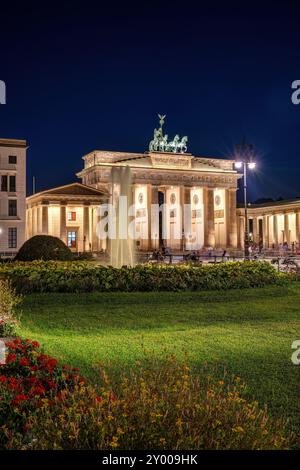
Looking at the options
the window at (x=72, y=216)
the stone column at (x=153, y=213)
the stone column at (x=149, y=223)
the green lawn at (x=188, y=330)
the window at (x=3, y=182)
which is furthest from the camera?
the stone column at (x=153, y=213)

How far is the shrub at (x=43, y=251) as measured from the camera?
3145 centimetres

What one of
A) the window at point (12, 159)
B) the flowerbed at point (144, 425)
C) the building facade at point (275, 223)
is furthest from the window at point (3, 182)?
the flowerbed at point (144, 425)

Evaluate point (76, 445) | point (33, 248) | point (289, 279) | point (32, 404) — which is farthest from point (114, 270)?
point (76, 445)

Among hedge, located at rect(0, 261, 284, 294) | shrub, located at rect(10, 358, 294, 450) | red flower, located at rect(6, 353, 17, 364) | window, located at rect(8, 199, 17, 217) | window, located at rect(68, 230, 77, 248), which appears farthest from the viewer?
window, located at rect(68, 230, 77, 248)

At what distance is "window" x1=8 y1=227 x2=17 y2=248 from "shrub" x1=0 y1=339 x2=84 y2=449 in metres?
55.3

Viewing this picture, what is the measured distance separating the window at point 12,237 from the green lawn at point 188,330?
46.2 meters

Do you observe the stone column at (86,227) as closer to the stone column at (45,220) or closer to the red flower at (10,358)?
the stone column at (45,220)

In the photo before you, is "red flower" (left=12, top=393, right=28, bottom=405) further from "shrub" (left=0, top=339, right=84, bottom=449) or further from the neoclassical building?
the neoclassical building

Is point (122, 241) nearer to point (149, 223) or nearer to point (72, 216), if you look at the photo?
point (72, 216)

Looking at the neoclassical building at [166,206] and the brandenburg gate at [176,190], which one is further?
the brandenburg gate at [176,190]

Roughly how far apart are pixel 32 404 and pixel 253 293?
15354mm

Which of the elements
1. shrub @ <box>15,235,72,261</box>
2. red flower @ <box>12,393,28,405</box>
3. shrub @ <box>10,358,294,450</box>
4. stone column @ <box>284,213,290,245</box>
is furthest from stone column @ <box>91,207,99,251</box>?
shrub @ <box>10,358,294,450</box>

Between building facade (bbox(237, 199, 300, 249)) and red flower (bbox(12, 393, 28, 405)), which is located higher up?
building facade (bbox(237, 199, 300, 249))

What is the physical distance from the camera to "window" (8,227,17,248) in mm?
63688
